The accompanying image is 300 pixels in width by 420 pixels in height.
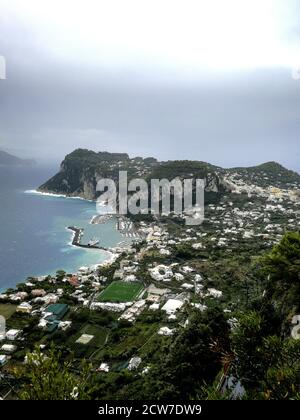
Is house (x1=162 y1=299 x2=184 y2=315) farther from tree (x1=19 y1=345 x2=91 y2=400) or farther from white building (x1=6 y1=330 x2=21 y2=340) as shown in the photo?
tree (x1=19 y1=345 x2=91 y2=400)

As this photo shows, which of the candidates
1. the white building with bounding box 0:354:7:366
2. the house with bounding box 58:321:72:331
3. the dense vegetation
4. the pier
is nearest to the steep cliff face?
the pier

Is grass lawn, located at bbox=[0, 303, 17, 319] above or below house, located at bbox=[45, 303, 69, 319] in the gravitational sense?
below

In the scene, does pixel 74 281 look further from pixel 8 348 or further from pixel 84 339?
pixel 8 348

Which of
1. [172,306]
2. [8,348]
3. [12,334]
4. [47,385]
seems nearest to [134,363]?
[8,348]

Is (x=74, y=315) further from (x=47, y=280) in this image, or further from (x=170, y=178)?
(x=170, y=178)
